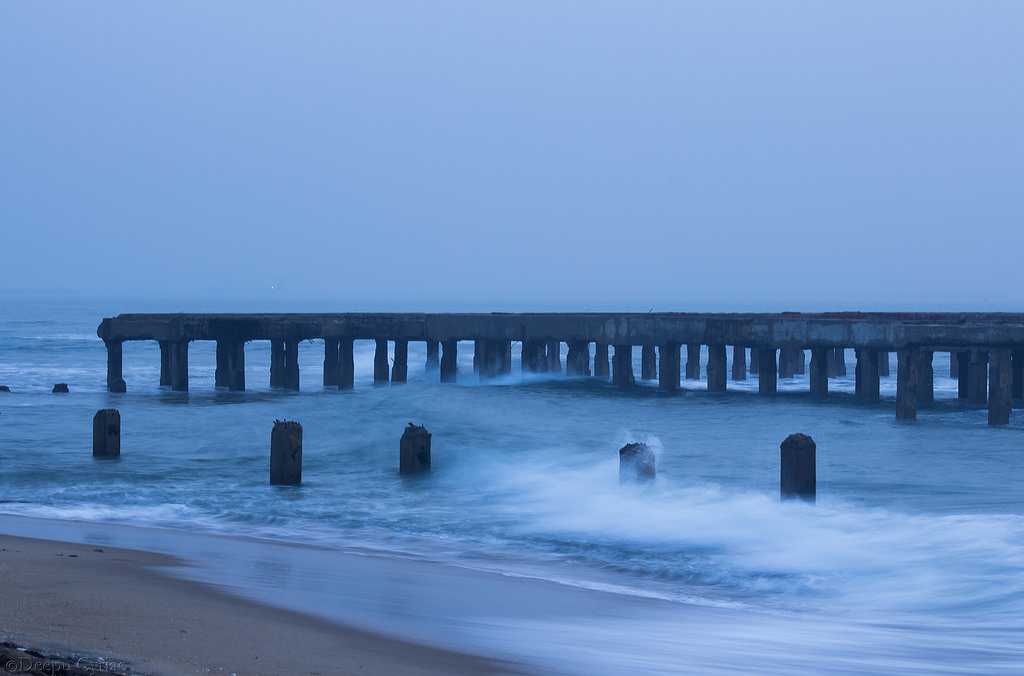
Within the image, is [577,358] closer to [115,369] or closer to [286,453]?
[115,369]

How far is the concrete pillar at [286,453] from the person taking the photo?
59.8 feet

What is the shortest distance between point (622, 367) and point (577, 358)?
115 inches

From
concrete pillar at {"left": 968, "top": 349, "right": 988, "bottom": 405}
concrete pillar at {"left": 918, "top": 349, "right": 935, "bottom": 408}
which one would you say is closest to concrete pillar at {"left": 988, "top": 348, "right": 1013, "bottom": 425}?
concrete pillar at {"left": 918, "top": 349, "right": 935, "bottom": 408}

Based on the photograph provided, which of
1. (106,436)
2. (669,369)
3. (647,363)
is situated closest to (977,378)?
(669,369)

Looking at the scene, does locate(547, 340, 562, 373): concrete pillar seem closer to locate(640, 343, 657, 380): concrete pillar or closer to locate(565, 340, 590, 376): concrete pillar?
locate(565, 340, 590, 376): concrete pillar

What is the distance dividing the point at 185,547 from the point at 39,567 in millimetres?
2670

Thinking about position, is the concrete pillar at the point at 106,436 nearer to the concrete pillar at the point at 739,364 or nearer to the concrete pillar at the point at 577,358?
the concrete pillar at the point at 577,358

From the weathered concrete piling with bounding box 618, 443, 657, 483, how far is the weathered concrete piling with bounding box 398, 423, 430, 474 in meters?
3.34

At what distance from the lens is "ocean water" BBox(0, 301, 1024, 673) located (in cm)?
984

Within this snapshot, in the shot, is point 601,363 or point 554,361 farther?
point 554,361

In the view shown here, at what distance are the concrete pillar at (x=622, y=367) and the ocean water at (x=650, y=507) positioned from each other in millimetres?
4621

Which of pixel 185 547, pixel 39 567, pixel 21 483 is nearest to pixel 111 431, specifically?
pixel 21 483

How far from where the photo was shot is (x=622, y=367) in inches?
1561

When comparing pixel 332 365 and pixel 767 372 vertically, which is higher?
pixel 767 372
